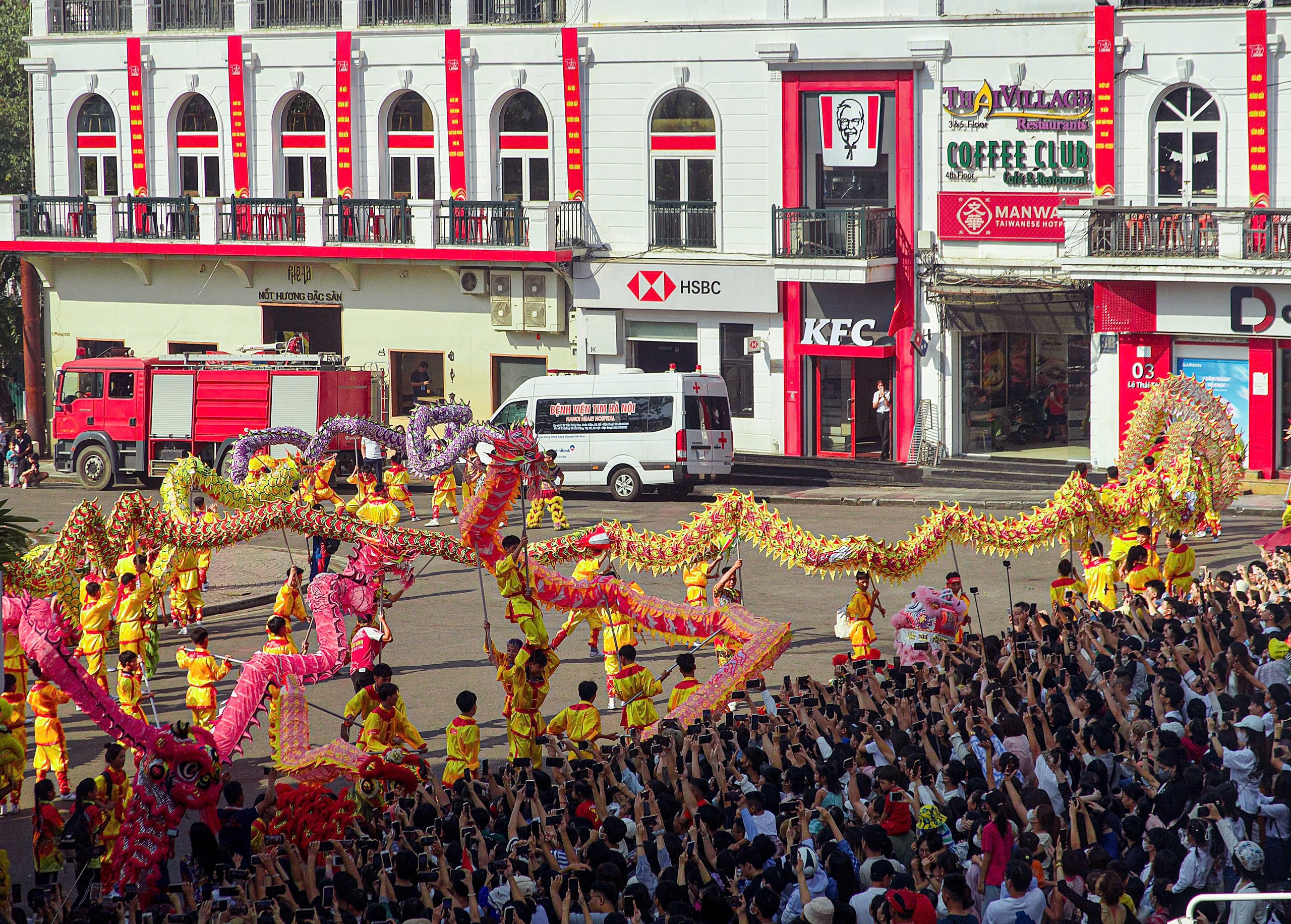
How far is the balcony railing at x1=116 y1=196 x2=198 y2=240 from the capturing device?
34656 mm

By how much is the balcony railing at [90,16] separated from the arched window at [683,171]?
488 inches

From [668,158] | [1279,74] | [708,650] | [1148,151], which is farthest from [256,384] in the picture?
[1279,74]

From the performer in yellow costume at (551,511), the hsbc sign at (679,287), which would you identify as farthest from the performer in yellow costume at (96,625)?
the hsbc sign at (679,287)

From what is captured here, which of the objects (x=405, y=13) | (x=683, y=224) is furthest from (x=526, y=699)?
(x=405, y=13)

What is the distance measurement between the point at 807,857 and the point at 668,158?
81.3 feet

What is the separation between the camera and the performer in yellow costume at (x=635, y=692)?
13.1 m

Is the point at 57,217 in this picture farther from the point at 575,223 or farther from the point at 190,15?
the point at 575,223

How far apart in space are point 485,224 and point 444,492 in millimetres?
8078

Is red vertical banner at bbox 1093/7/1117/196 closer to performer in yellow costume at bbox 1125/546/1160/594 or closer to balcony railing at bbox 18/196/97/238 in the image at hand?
performer in yellow costume at bbox 1125/546/1160/594

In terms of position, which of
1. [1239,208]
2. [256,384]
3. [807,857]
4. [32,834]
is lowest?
[32,834]

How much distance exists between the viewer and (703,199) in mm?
31891

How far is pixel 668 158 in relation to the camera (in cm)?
3209

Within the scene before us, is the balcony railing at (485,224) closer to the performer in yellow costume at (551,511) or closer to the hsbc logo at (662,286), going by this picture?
the hsbc logo at (662,286)

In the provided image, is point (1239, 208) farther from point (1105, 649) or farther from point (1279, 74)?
point (1105, 649)
